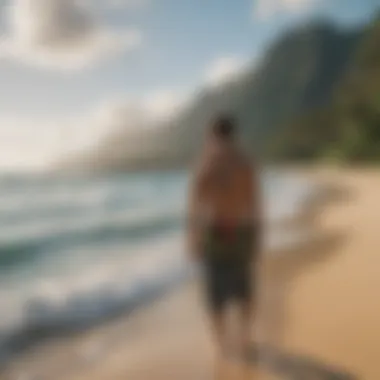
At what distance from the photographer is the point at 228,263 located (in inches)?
39.3

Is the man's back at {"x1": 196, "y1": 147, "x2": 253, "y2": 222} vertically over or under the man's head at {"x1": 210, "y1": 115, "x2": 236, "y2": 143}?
under

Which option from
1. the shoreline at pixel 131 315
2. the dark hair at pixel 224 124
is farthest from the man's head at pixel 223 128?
the shoreline at pixel 131 315

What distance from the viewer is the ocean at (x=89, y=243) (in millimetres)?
991

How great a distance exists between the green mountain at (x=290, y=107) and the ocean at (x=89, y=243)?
0.13 feet

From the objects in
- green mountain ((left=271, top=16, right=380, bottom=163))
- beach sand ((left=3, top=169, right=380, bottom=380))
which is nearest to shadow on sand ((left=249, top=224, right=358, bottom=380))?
beach sand ((left=3, top=169, right=380, bottom=380))

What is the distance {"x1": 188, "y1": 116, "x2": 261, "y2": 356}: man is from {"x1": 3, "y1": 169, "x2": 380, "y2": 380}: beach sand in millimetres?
21

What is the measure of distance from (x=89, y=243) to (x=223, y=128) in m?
0.25

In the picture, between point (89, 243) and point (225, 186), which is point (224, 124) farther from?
point (89, 243)

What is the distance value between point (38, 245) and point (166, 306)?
Result: 0.20m

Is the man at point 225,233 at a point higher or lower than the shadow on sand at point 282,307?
higher

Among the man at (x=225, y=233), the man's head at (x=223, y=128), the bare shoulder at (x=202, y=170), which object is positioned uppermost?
the man's head at (x=223, y=128)

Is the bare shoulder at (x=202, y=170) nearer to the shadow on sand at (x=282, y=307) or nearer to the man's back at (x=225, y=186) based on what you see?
the man's back at (x=225, y=186)

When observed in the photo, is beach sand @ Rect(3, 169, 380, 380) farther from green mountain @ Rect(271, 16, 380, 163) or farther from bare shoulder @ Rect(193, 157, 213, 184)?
bare shoulder @ Rect(193, 157, 213, 184)

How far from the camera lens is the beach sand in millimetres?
991
